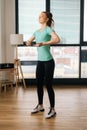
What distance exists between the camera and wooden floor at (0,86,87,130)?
130 inches

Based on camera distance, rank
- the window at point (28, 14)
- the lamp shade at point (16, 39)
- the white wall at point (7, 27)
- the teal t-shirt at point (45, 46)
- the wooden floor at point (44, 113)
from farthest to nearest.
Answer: the window at point (28, 14) < the white wall at point (7, 27) < the lamp shade at point (16, 39) < the teal t-shirt at point (45, 46) < the wooden floor at point (44, 113)

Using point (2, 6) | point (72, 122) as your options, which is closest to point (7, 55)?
point (2, 6)

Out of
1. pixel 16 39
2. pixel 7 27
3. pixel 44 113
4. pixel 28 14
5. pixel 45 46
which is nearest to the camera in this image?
pixel 45 46

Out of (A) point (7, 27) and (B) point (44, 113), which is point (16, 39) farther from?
(B) point (44, 113)

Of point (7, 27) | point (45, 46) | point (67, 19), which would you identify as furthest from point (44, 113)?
point (67, 19)

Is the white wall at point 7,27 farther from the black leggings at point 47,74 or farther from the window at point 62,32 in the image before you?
the black leggings at point 47,74

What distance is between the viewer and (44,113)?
12.6 ft

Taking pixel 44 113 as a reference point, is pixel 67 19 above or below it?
above

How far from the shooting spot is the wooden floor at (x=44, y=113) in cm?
330

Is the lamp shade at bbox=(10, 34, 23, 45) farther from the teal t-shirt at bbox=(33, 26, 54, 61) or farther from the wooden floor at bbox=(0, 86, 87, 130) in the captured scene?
the teal t-shirt at bbox=(33, 26, 54, 61)

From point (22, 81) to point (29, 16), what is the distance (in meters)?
1.56

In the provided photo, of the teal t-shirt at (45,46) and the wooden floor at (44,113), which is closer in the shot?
the wooden floor at (44,113)

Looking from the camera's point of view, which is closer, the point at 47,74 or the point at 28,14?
the point at 47,74

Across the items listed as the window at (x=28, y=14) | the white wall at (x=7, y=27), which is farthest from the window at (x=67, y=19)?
the white wall at (x=7, y=27)
